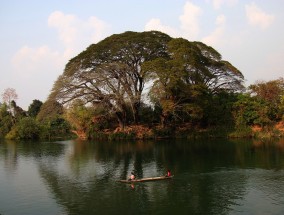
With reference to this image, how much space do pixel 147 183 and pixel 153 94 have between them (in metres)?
24.9

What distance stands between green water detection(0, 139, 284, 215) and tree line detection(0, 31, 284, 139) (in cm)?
1278

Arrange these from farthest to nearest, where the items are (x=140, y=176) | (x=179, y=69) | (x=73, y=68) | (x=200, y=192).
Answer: (x=73, y=68)
(x=179, y=69)
(x=140, y=176)
(x=200, y=192)

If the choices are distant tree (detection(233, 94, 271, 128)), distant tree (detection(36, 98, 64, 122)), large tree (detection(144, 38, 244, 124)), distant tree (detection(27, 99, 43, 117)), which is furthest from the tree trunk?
distant tree (detection(27, 99, 43, 117))

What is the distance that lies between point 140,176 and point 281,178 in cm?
937

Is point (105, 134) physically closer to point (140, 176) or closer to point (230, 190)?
point (140, 176)

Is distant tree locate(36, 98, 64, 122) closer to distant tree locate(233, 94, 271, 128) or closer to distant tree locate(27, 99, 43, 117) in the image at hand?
distant tree locate(233, 94, 271, 128)

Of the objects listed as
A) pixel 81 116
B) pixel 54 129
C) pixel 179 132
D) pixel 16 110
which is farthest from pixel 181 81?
pixel 16 110

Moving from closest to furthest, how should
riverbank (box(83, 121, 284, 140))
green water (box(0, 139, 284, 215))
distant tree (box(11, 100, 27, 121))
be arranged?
green water (box(0, 139, 284, 215))
riverbank (box(83, 121, 284, 140))
distant tree (box(11, 100, 27, 121))

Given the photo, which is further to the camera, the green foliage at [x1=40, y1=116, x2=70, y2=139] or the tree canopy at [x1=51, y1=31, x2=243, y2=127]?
the green foliage at [x1=40, y1=116, x2=70, y2=139]

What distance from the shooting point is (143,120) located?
181 ft

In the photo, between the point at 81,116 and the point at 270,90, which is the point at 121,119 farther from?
the point at 270,90

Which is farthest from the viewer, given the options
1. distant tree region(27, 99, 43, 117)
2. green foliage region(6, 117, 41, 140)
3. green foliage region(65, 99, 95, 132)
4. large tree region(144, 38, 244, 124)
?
distant tree region(27, 99, 43, 117)

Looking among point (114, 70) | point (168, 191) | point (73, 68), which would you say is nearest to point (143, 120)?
point (114, 70)

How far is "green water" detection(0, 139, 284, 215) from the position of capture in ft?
56.1
